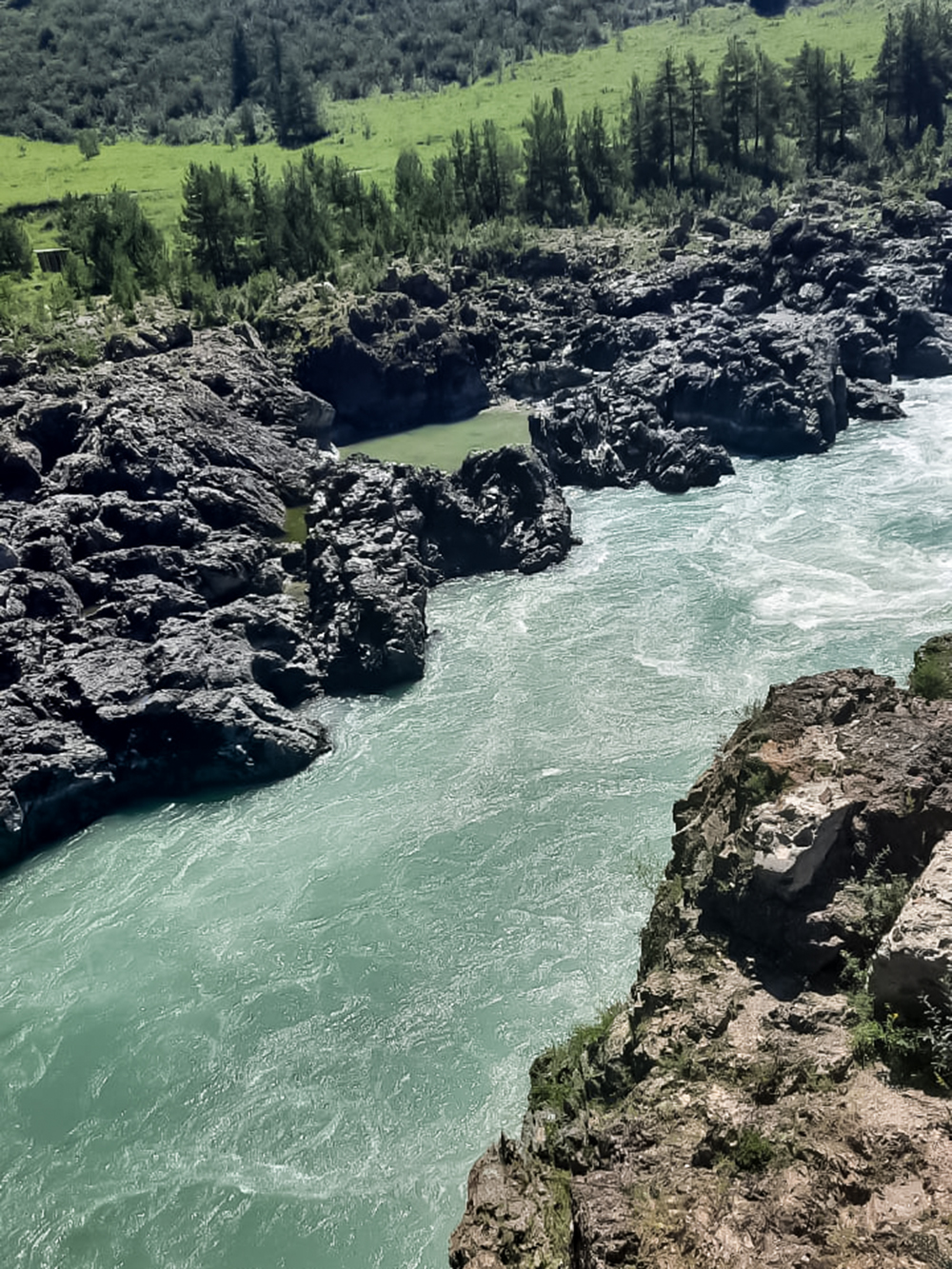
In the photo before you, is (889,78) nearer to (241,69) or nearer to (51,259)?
(51,259)

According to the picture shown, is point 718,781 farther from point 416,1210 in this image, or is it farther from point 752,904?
point 416,1210

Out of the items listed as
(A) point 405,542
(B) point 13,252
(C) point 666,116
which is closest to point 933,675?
(A) point 405,542

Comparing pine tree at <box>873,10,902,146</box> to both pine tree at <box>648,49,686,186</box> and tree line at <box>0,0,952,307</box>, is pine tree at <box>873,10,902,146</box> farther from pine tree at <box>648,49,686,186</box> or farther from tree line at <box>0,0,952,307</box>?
pine tree at <box>648,49,686,186</box>

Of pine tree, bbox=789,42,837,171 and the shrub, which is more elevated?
pine tree, bbox=789,42,837,171

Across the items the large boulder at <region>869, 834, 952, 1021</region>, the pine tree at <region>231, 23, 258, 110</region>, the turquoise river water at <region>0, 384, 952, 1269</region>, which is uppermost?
the pine tree at <region>231, 23, 258, 110</region>

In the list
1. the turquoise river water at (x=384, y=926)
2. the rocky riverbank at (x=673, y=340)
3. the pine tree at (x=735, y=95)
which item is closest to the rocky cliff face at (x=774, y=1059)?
the turquoise river water at (x=384, y=926)

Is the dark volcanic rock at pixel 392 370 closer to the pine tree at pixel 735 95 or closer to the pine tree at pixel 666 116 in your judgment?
the pine tree at pixel 666 116

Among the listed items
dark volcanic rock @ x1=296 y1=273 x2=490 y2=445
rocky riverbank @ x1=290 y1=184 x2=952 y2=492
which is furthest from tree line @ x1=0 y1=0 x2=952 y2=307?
rocky riverbank @ x1=290 y1=184 x2=952 y2=492

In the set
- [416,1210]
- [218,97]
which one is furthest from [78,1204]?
[218,97]
